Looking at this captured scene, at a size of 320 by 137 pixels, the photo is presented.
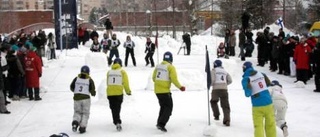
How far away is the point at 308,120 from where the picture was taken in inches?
483

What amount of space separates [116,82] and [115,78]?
0.11 m

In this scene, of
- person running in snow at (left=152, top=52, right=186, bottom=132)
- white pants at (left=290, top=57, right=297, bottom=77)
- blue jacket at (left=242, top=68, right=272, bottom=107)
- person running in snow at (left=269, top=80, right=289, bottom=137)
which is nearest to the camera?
blue jacket at (left=242, top=68, right=272, bottom=107)

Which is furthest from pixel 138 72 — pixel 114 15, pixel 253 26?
pixel 114 15

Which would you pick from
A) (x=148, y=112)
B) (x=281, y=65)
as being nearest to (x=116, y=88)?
(x=148, y=112)

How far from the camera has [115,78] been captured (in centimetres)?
1124

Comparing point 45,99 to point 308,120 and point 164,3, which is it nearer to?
point 308,120

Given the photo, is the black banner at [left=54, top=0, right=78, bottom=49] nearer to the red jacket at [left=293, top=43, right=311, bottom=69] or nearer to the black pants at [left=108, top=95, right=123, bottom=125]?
the red jacket at [left=293, top=43, right=311, bottom=69]

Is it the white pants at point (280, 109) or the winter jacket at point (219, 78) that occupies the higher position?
the winter jacket at point (219, 78)

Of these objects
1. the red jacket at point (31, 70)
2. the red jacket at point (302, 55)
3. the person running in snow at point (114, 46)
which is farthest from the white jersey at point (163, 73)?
the person running in snow at point (114, 46)

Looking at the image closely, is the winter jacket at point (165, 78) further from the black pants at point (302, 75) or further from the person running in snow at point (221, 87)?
the black pants at point (302, 75)

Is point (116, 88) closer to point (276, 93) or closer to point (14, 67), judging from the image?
point (276, 93)

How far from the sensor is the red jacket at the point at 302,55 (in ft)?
57.7

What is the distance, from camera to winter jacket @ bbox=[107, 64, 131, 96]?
11.2 metres

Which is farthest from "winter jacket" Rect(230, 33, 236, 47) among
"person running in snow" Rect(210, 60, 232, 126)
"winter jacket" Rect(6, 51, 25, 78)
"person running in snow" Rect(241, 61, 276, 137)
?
"person running in snow" Rect(241, 61, 276, 137)
